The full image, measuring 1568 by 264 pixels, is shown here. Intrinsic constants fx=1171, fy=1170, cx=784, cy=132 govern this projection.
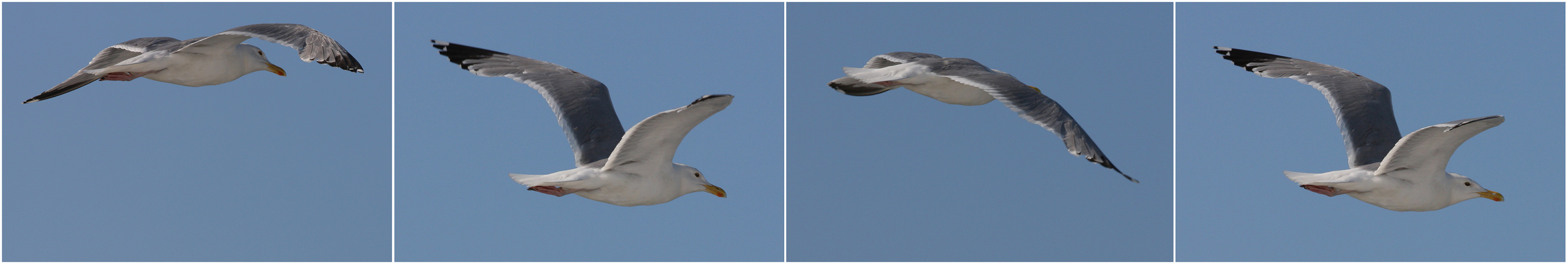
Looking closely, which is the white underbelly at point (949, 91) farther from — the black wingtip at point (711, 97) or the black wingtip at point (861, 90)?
the black wingtip at point (711, 97)

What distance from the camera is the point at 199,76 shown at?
617 cm

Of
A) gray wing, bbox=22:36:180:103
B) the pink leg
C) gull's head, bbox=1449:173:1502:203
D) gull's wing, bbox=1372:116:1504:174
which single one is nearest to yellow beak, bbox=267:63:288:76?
gray wing, bbox=22:36:180:103

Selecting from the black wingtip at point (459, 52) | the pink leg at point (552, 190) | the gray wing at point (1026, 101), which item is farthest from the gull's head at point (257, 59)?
the gray wing at point (1026, 101)

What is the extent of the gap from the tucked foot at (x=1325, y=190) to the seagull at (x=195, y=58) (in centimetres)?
479

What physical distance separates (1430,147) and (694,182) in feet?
11.8

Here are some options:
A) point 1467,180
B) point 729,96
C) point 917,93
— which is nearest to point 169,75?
point 729,96

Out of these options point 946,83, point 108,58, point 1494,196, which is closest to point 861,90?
point 946,83

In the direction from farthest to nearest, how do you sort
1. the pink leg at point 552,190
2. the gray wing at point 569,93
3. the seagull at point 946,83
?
the gray wing at point 569,93
the seagull at point 946,83
the pink leg at point 552,190

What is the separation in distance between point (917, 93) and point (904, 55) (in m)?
0.46

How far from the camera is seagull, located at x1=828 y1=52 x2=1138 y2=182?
6078 millimetres

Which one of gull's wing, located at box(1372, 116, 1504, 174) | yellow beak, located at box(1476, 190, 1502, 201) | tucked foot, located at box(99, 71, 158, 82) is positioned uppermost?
tucked foot, located at box(99, 71, 158, 82)

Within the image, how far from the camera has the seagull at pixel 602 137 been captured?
17.0ft

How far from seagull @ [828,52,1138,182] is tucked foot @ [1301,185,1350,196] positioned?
1315 millimetres

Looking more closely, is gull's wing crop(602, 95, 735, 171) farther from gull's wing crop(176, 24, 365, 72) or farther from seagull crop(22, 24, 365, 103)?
seagull crop(22, 24, 365, 103)
